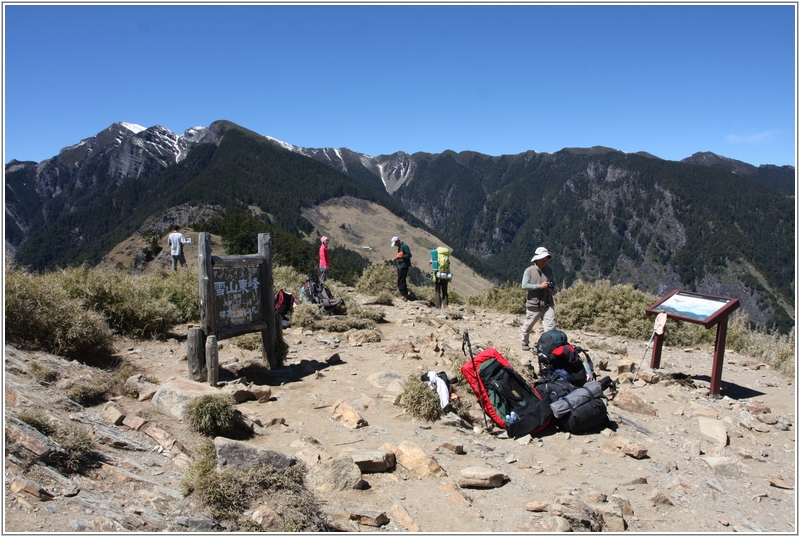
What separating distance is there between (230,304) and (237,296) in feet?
0.53

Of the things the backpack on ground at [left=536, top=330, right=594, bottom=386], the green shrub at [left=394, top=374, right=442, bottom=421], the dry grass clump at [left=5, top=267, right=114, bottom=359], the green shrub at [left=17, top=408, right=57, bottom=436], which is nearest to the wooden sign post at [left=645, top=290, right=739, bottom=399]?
the backpack on ground at [left=536, top=330, right=594, bottom=386]

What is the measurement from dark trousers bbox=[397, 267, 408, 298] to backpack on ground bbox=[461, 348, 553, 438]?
8962mm

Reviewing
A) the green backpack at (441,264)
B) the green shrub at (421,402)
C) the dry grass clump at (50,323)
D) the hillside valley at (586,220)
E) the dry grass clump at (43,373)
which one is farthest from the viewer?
the hillside valley at (586,220)

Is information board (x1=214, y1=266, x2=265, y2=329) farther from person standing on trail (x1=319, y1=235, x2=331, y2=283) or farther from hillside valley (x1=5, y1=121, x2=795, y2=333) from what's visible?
hillside valley (x1=5, y1=121, x2=795, y2=333)

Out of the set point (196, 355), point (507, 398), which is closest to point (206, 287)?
point (196, 355)

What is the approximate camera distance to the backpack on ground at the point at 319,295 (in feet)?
38.3

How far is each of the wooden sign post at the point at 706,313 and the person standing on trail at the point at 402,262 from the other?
22.7 ft

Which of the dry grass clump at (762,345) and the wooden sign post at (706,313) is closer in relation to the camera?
the wooden sign post at (706,313)

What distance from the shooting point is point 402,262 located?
14.8 m

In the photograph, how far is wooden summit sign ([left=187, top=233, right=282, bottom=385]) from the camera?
649 centimetres

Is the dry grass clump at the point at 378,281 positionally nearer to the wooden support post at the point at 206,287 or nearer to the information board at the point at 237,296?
the information board at the point at 237,296

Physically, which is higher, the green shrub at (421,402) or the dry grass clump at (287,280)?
the dry grass clump at (287,280)

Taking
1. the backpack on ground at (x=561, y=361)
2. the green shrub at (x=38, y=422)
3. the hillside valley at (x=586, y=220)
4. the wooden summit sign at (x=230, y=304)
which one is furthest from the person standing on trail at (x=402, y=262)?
the hillside valley at (x=586, y=220)

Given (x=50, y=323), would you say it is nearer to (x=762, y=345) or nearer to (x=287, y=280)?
(x=287, y=280)
